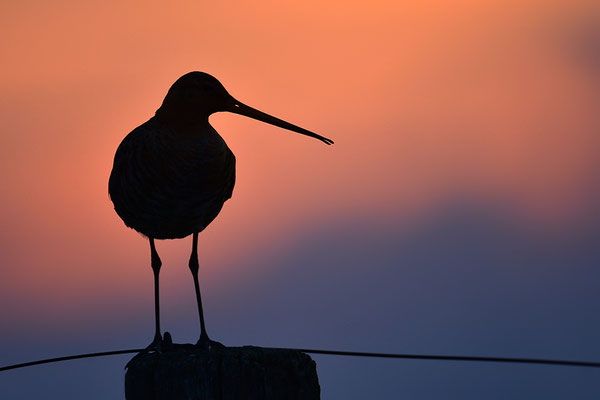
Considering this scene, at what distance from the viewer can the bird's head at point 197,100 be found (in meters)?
7.70

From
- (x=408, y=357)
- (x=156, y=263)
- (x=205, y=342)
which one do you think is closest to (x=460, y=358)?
(x=408, y=357)

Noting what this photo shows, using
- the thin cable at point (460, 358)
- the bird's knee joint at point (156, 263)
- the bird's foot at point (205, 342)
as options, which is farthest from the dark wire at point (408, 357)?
the bird's knee joint at point (156, 263)

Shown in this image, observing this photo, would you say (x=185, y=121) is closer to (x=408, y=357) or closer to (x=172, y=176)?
(x=172, y=176)

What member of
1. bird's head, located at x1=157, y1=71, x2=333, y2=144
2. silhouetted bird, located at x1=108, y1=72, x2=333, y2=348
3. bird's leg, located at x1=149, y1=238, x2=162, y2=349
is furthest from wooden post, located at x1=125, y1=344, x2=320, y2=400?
bird's head, located at x1=157, y1=71, x2=333, y2=144

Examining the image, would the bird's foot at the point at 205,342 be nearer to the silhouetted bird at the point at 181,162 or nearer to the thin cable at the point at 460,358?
the silhouetted bird at the point at 181,162

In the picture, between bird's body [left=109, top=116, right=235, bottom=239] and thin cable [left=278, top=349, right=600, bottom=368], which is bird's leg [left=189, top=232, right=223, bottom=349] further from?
thin cable [left=278, top=349, right=600, bottom=368]

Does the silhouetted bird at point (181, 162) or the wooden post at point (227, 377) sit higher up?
the silhouetted bird at point (181, 162)

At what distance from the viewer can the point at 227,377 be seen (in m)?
4.88

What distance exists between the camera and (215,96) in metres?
7.82

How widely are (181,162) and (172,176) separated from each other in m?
0.16

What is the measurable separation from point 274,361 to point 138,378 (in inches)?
33.2

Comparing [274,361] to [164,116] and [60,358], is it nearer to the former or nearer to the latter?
[60,358]

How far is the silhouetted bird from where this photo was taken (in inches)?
299

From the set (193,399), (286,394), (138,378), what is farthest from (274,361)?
(138,378)
